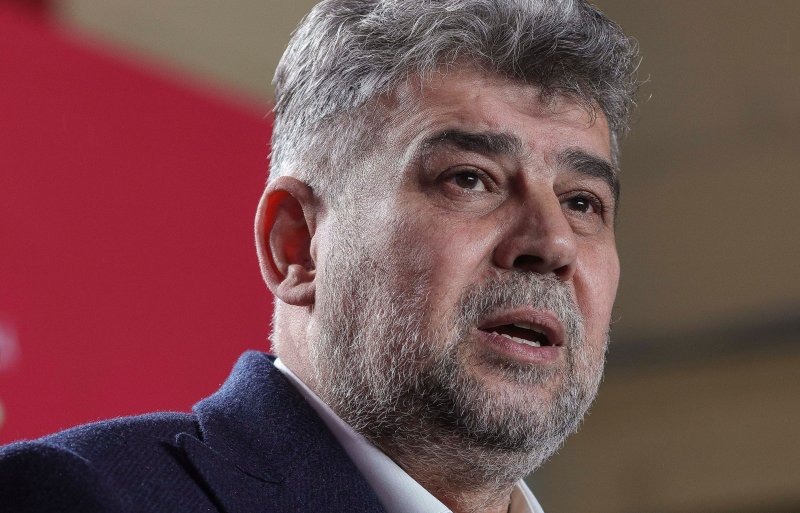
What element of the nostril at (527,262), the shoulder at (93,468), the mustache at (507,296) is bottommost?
the shoulder at (93,468)

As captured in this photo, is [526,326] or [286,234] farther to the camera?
[286,234]

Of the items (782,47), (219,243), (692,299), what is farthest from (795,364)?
(219,243)

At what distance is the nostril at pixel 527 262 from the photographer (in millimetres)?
1786

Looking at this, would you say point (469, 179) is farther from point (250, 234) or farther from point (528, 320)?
point (250, 234)

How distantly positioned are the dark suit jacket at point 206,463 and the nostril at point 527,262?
385 millimetres

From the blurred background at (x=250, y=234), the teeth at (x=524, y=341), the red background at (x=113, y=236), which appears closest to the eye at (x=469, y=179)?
the teeth at (x=524, y=341)

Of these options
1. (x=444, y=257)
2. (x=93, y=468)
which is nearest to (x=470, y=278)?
(x=444, y=257)

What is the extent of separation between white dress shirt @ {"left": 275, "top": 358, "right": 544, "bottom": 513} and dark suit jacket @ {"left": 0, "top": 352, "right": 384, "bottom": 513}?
0.18 feet

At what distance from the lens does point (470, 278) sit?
1.77 metres

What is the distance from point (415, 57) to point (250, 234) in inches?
65.0

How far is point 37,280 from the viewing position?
2836 mm

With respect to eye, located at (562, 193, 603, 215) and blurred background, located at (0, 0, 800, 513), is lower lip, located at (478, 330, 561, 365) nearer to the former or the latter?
eye, located at (562, 193, 603, 215)

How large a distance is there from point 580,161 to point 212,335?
5.40ft

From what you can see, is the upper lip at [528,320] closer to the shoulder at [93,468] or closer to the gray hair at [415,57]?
the gray hair at [415,57]
